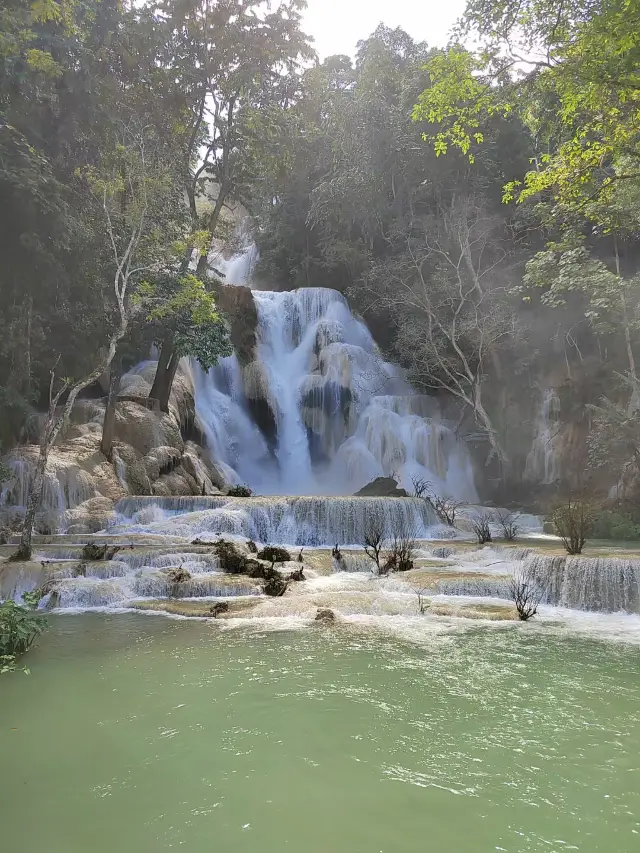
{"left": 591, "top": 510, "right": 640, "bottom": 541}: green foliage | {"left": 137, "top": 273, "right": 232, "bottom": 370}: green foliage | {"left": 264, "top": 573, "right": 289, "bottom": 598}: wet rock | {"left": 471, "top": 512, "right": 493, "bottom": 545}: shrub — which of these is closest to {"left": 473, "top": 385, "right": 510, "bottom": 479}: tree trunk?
{"left": 471, "top": 512, "right": 493, "bottom": 545}: shrub

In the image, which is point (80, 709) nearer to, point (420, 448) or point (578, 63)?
point (578, 63)

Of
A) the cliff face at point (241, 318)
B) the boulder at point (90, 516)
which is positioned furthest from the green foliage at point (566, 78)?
the cliff face at point (241, 318)

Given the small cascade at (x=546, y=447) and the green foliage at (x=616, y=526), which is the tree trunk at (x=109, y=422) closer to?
the green foliage at (x=616, y=526)

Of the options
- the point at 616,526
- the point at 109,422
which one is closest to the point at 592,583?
the point at 616,526

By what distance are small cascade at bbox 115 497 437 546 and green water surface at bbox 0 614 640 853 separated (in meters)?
6.83

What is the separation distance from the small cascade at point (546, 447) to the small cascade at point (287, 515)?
801cm

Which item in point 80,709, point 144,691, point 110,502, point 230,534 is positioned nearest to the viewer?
point 80,709

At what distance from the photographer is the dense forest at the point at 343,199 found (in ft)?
25.3

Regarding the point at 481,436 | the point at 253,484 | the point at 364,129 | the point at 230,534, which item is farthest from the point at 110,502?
the point at 364,129

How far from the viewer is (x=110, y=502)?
1339 cm

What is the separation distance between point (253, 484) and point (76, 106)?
496 inches

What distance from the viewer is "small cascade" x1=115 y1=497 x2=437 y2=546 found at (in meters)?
12.2

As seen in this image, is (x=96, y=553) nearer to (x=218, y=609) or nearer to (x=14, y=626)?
(x=218, y=609)

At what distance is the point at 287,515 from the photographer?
501 inches
